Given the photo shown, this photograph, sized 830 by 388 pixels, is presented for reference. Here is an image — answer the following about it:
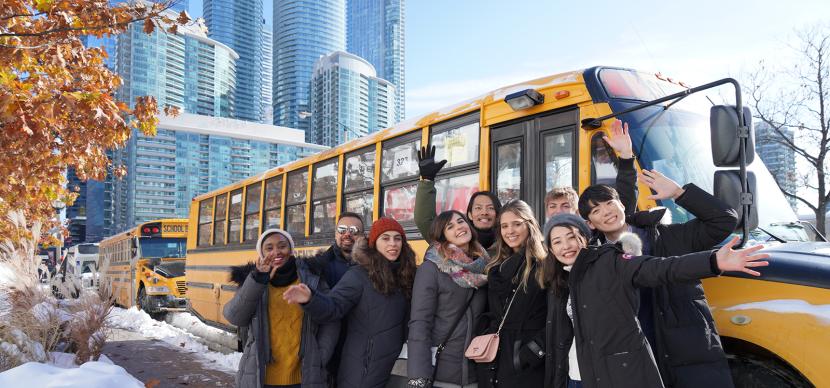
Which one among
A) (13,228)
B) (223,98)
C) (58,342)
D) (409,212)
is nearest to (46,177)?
(13,228)

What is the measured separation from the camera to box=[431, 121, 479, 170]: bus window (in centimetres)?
500

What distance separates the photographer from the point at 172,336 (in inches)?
438

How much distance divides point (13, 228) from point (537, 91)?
8473 millimetres

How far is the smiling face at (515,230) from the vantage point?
3.21 meters

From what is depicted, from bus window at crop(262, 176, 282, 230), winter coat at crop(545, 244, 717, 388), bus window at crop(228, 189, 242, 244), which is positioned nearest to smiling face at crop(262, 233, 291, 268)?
winter coat at crop(545, 244, 717, 388)

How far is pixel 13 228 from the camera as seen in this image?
29.6 feet

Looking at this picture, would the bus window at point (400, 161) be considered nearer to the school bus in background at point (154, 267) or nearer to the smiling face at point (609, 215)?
the smiling face at point (609, 215)

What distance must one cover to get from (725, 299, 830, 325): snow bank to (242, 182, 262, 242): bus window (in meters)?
7.05

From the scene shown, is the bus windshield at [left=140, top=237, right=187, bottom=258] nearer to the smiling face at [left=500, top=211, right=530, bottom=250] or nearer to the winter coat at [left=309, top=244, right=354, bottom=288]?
the winter coat at [left=309, top=244, right=354, bottom=288]

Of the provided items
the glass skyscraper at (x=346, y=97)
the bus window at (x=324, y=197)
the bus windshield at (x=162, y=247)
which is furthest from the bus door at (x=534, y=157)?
the glass skyscraper at (x=346, y=97)

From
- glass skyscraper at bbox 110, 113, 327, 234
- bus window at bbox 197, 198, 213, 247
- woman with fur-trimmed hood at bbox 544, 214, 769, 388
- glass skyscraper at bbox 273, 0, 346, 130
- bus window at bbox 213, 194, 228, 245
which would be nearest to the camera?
woman with fur-trimmed hood at bbox 544, 214, 769, 388

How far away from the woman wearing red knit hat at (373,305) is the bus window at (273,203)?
4802mm

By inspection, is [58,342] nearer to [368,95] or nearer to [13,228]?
[13,228]

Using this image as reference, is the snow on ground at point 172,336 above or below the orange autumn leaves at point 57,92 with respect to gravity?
below
